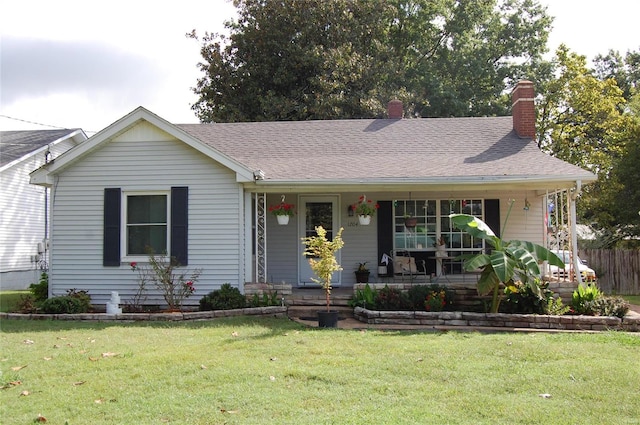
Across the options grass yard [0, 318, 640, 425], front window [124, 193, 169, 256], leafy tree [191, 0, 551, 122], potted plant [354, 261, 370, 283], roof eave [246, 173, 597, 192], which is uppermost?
leafy tree [191, 0, 551, 122]

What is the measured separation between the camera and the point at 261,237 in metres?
12.9

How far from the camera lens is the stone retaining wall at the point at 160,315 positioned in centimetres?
1057

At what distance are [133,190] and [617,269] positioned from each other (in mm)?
15980

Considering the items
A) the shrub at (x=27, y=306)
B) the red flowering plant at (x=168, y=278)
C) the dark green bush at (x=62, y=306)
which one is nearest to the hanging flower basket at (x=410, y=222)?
the red flowering plant at (x=168, y=278)

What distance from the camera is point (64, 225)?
12.4m

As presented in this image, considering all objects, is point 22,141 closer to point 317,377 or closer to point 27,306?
point 27,306

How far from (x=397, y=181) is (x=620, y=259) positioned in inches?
459

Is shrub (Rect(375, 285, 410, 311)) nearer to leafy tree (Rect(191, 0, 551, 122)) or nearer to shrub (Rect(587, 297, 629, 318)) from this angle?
shrub (Rect(587, 297, 629, 318))

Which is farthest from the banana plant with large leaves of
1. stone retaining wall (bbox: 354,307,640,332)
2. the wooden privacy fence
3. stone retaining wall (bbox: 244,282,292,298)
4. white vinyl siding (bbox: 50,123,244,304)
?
the wooden privacy fence

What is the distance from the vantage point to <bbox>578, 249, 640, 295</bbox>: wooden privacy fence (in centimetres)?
1920

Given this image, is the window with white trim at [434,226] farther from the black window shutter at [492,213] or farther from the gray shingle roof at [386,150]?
the gray shingle roof at [386,150]

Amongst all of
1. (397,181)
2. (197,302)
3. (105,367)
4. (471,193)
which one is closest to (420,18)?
(471,193)

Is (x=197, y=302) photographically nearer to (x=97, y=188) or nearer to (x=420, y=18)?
(x=97, y=188)

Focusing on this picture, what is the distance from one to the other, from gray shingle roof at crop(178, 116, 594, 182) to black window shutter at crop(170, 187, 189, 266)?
1650 millimetres
